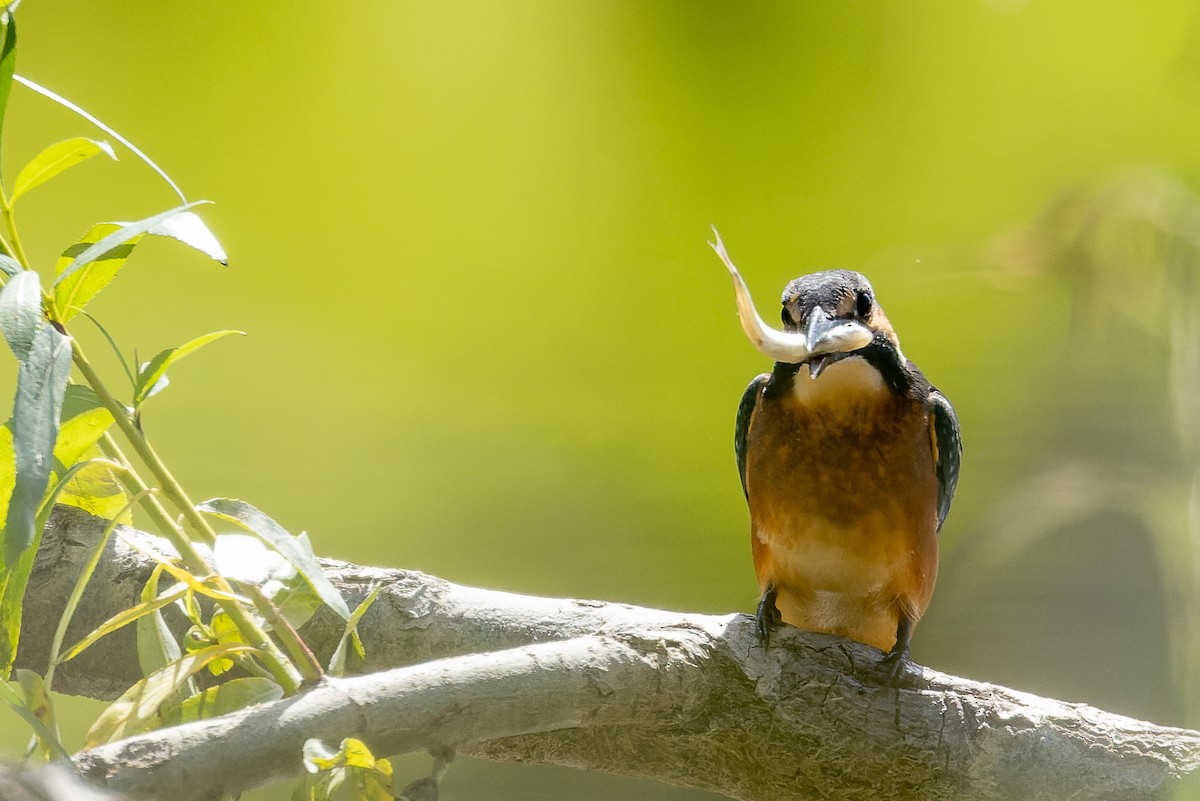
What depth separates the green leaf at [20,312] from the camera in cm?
42

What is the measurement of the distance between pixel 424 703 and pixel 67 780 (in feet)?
Answer: 0.69

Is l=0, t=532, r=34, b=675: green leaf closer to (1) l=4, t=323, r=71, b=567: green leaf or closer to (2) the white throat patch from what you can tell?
(1) l=4, t=323, r=71, b=567: green leaf

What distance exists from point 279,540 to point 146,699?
12cm

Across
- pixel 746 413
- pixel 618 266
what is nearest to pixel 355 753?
pixel 746 413

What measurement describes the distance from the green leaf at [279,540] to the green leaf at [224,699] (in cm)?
6

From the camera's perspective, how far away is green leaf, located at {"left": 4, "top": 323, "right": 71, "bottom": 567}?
1.33ft

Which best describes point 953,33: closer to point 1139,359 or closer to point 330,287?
point 1139,359

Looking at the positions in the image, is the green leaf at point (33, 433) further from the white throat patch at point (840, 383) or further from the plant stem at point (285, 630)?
the white throat patch at point (840, 383)

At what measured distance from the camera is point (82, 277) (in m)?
0.52

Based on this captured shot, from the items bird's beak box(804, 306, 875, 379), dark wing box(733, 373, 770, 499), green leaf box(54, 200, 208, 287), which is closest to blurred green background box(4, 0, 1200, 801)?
dark wing box(733, 373, 770, 499)

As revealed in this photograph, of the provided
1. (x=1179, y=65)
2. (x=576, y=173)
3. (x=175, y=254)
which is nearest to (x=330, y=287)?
(x=175, y=254)

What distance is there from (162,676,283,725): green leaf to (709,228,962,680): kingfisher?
428 millimetres

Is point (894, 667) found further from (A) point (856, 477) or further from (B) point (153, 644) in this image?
(B) point (153, 644)

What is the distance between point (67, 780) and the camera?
0.31m
